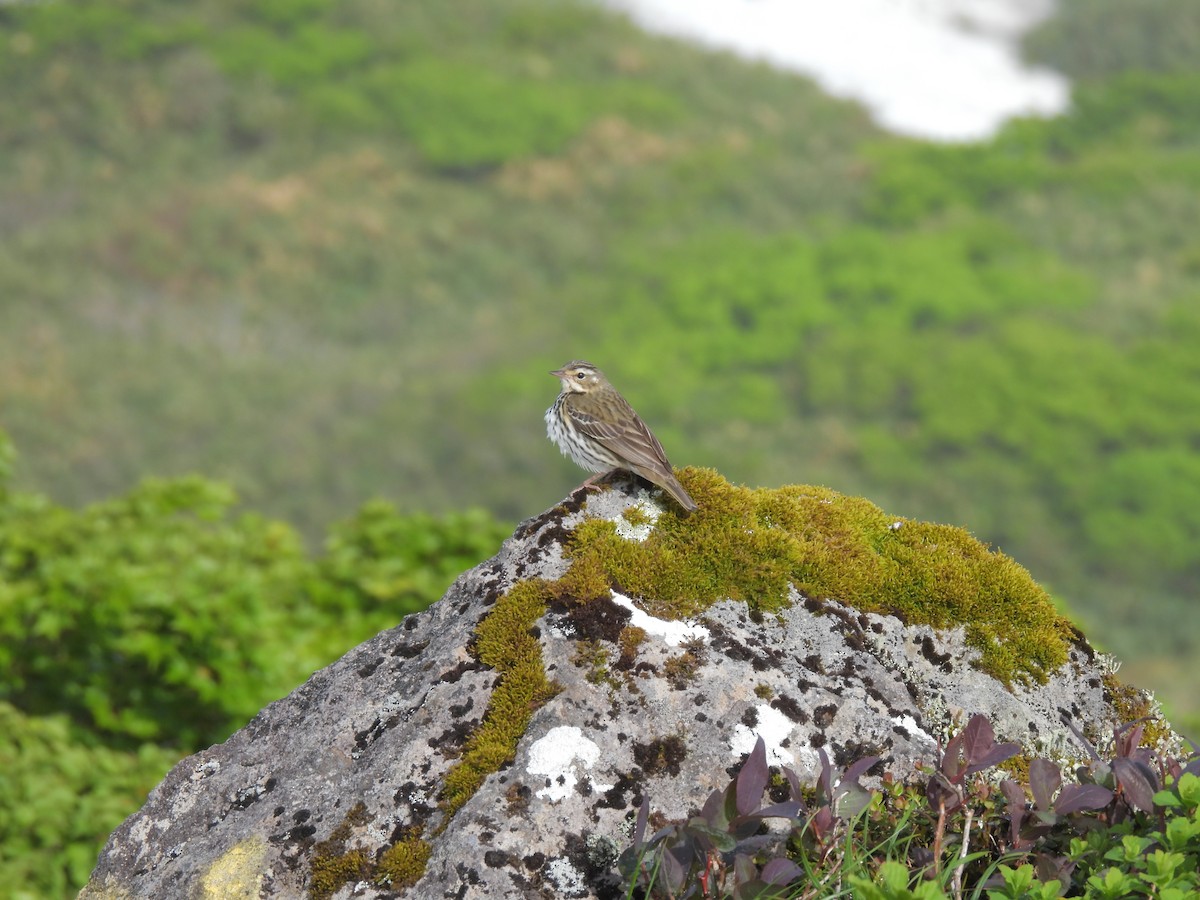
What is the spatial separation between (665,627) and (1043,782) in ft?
4.28

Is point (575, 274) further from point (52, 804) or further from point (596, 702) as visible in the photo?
point (596, 702)

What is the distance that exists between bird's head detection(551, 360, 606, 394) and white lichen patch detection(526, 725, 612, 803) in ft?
9.69

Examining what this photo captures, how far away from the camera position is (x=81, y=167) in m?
27.9

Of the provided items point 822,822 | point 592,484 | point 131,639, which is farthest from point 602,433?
point 131,639

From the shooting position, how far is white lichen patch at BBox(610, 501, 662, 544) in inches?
184

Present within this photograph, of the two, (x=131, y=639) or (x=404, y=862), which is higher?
(x=404, y=862)

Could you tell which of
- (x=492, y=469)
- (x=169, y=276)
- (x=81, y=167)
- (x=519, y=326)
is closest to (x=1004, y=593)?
(x=492, y=469)

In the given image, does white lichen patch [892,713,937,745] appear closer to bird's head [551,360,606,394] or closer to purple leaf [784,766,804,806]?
purple leaf [784,766,804,806]

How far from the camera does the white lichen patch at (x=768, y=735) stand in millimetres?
3934

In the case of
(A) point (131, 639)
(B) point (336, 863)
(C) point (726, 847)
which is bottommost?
(A) point (131, 639)

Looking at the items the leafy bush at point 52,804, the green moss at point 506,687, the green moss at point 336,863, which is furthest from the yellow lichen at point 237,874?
the leafy bush at point 52,804

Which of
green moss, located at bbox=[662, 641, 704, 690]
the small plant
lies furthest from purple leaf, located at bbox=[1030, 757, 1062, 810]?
green moss, located at bbox=[662, 641, 704, 690]

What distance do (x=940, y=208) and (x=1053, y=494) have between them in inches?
333

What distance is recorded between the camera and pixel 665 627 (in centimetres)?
427
